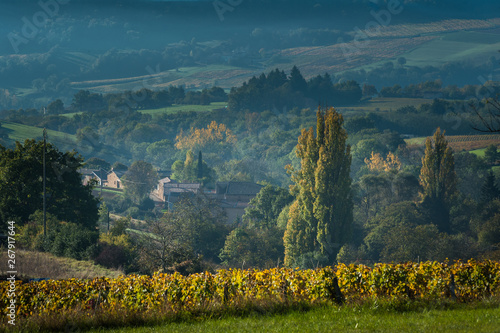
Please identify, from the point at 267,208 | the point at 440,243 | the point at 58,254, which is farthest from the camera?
the point at 267,208

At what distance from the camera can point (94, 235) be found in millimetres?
34438

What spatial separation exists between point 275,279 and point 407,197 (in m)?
76.1

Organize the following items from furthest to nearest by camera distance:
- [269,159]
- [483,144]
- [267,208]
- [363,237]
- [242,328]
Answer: [269,159] < [483,144] < [267,208] < [363,237] < [242,328]

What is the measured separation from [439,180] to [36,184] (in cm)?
5539

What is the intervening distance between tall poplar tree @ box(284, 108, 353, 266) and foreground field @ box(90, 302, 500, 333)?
1894 inches

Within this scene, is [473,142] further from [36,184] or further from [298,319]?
[298,319]

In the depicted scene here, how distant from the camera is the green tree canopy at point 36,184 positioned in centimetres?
4462

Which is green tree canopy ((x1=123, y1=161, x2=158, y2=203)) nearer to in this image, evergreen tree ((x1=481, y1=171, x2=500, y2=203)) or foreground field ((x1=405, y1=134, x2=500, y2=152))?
evergreen tree ((x1=481, y1=171, x2=500, y2=203))

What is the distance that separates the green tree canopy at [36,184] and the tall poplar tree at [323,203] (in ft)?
77.5

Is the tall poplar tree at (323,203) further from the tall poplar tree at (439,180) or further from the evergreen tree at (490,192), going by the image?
the evergreen tree at (490,192)

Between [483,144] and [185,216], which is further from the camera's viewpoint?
[483,144]

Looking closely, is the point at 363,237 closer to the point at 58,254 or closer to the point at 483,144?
the point at 58,254

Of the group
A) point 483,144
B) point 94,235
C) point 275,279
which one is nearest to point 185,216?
point 94,235

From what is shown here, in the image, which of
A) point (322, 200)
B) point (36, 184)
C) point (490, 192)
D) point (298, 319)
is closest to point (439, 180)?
point (490, 192)
